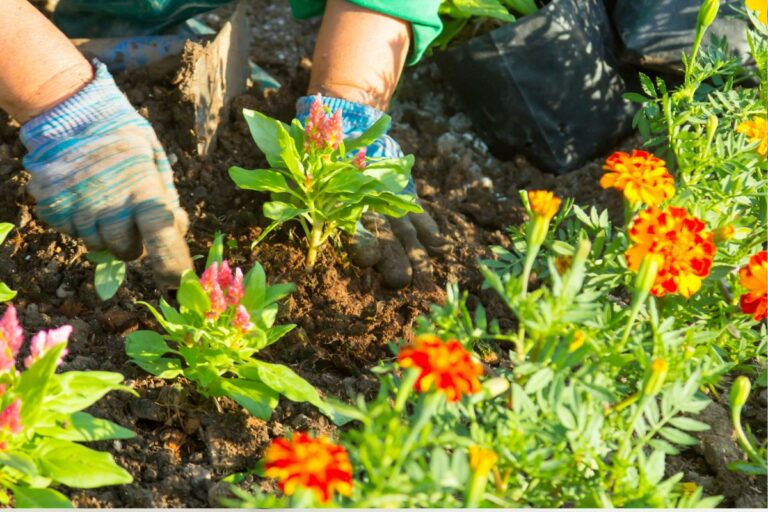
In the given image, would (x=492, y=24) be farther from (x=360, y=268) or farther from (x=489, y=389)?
(x=489, y=389)

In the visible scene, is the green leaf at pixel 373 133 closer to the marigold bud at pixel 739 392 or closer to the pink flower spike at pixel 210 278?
the pink flower spike at pixel 210 278

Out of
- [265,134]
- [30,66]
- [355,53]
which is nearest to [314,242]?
[265,134]

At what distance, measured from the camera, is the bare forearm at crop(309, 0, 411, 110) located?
2451 mm

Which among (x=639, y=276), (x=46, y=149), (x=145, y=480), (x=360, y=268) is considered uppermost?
(x=639, y=276)

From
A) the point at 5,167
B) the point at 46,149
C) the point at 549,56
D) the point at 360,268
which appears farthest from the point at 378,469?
the point at 549,56

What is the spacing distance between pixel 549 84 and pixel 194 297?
1442 millimetres

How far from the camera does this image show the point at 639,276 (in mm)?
1370

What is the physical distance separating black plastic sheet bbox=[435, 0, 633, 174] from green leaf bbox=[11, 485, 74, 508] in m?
1.81

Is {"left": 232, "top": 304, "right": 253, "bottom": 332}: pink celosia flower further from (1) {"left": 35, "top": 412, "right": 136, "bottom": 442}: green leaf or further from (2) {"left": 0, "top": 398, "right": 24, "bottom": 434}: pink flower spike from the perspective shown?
(2) {"left": 0, "top": 398, "right": 24, "bottom": 434}: pink flower spike

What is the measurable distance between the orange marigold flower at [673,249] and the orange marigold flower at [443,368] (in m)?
0.39

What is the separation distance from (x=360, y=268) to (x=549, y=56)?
3.19ft

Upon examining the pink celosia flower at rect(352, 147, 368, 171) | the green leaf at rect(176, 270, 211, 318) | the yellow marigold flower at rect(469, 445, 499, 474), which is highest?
the yellow marigold flower at rect(469, 445, 499, 474)

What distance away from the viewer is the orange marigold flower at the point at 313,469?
116 cm

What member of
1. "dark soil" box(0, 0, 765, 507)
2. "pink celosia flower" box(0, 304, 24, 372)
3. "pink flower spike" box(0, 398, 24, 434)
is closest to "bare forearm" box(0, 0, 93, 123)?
"dark soil" box(0, 0, 765, 507)
